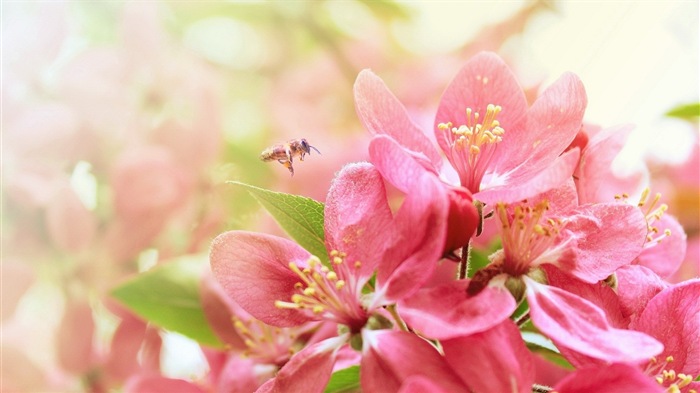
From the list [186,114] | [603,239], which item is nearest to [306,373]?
[603,239]

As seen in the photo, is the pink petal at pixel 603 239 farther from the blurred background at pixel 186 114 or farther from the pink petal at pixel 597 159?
the blurred background at pixel 186 114

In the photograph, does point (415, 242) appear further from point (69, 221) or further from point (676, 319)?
point (69, 221)

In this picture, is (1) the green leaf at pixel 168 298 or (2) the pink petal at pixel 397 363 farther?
(1) the green leaf at pixel 168 298

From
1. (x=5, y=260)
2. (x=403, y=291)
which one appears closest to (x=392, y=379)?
(x=403, y=291)

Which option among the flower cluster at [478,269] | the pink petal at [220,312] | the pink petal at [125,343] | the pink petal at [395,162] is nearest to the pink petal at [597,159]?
the flower cluster at [478,269]

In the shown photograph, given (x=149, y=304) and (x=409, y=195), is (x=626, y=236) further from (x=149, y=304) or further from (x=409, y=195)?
(x=149, y=304)

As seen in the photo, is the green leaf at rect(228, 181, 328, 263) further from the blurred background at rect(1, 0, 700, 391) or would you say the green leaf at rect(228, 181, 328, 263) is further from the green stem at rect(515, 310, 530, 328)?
the blurred background at rect(1, 0, 700, 391)
